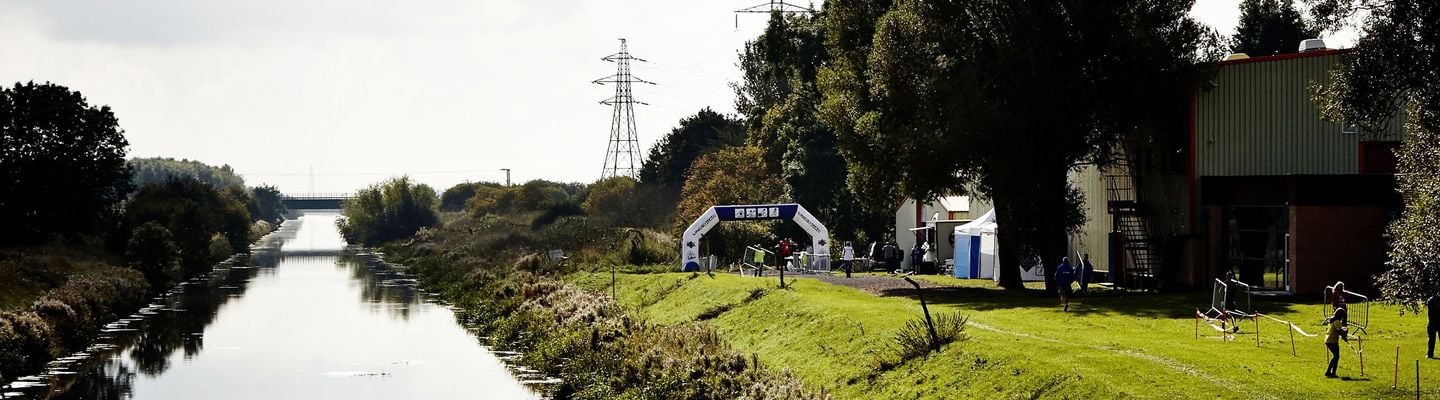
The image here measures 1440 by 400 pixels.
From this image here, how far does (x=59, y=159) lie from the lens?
81.4 meters

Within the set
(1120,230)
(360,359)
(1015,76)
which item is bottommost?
(360,359)

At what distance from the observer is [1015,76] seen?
43656 millimetres

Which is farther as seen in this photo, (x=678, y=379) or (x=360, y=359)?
(x=360, y=359)

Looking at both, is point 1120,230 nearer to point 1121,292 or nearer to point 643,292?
point 1121,292

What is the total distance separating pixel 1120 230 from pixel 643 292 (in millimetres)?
18433

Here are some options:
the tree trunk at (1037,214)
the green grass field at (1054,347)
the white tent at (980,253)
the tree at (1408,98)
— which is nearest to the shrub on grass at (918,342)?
the green grass field at (1054,347)

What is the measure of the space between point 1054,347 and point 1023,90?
61.4 feet

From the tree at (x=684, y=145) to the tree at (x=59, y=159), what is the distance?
162 feet

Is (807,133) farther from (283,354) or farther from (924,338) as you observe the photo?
(924,338)

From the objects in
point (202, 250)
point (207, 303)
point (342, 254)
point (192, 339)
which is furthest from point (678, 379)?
point (342, 254)

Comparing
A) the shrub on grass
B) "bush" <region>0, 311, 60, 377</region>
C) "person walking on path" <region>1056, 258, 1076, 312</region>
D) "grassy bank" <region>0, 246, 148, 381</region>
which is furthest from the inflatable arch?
the shrub on grass

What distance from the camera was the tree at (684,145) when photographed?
123875 millimetres

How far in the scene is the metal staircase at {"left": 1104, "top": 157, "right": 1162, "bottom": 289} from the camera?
47281 mm

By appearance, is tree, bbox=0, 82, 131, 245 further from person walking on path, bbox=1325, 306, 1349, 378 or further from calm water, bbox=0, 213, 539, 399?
person walking on path, bbox=1325, 306, 1349, 378
